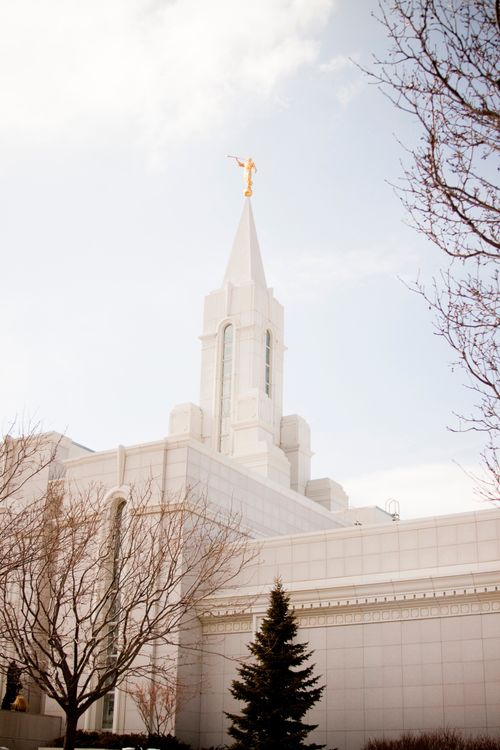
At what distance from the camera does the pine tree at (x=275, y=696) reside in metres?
18.2

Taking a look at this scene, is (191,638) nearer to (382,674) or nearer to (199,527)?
(199,527)

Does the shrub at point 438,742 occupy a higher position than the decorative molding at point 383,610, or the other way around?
the decorative molding at point 383,610

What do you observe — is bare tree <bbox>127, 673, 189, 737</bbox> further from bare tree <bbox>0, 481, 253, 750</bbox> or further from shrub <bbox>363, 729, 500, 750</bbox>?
shrub <bbox>363, 729, 500, 750</bbox>

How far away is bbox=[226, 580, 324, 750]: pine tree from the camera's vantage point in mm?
18172

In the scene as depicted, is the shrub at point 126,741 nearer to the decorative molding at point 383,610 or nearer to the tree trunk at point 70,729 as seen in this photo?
the decorative molding at point 383,610

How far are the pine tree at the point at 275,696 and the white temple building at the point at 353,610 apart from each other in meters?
1.22

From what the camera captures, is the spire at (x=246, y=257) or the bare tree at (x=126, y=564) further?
the spire at (x=246, y=257)

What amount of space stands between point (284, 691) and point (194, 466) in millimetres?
8277

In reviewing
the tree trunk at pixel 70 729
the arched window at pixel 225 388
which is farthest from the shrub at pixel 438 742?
the arched window at pixel 225 388

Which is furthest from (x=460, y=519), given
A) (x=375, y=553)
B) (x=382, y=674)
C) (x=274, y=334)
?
(x=274, y=334)

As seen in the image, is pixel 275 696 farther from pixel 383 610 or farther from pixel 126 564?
pixel 126 564

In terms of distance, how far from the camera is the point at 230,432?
40562mm

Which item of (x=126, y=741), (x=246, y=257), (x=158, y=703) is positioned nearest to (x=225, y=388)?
(x=246, y=257)

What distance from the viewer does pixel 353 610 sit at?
21.8 m
